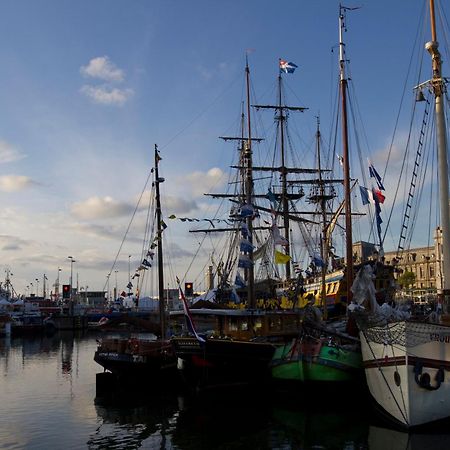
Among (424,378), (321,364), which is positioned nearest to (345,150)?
(321,364)

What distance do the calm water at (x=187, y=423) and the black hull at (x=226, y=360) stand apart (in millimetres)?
949

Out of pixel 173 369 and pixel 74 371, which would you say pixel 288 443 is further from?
pixel 74 371

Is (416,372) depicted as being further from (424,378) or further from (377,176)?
(377,176)

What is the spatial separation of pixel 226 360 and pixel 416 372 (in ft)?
41.2

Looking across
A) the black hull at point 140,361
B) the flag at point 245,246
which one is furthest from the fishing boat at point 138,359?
the flag at point 245,246

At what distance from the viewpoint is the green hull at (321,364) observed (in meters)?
28.4

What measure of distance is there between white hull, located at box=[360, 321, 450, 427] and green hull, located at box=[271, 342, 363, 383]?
531 cm

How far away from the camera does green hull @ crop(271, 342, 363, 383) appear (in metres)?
28.4

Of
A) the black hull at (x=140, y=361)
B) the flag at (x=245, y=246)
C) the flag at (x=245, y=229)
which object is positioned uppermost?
the flag at (x=245, y=229)

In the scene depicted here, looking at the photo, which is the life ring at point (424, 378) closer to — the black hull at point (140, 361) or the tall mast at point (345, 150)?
the tall mast at point (345, 150)

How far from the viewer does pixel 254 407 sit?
Result: 28.4 metres

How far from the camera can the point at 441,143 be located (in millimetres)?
28219

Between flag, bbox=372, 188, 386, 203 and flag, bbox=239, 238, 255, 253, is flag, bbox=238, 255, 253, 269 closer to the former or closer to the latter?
flag, bbox=239, 238, 255, 253

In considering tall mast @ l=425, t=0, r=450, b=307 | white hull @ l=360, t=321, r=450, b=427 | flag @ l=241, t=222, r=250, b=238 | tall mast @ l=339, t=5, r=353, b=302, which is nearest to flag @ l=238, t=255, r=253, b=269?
flag @ l=241, t=222, r=250, b=238
